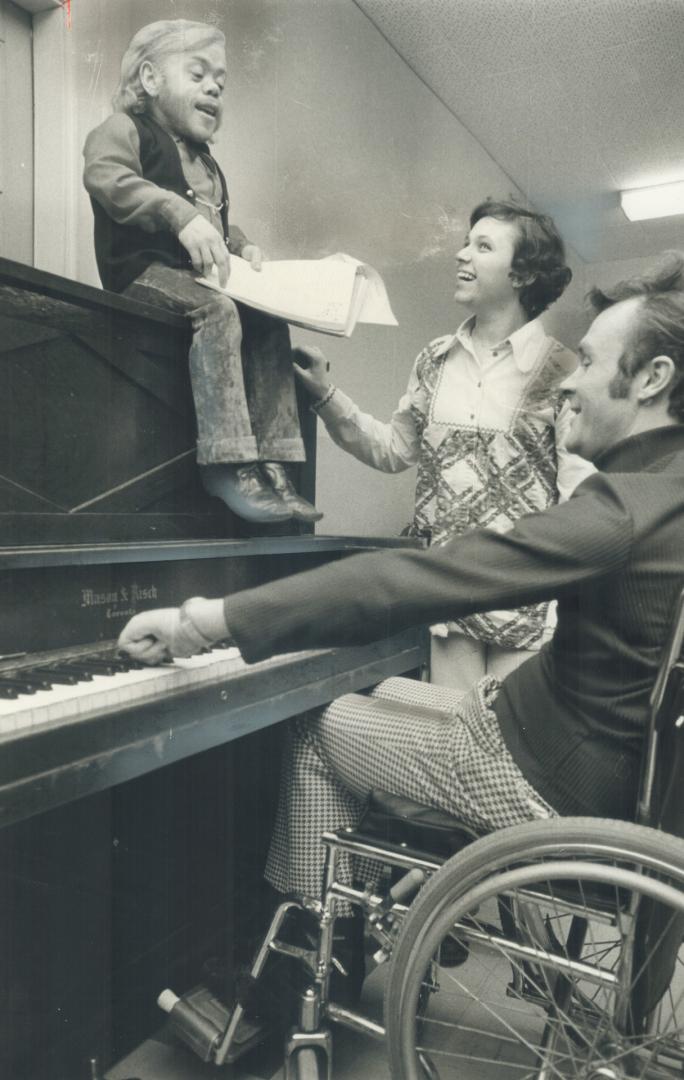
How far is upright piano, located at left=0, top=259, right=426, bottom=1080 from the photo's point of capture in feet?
3.57

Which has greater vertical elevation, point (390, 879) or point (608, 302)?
point (608, 302)

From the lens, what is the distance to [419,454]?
2.09m

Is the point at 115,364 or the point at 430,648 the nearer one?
the point at 115,364

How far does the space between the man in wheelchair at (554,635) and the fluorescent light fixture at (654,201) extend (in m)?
0.82

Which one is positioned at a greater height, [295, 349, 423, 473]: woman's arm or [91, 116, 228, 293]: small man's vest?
[91, 116, 228, 293]: small man's vest

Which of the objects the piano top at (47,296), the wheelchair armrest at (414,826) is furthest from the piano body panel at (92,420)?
the wheelchair armrest at (414,826)

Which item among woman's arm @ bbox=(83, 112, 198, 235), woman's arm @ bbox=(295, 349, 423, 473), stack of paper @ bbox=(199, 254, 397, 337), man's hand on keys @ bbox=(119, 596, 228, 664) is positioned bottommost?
man's hand on keys @ bbox=(119, 596, 228, 664)

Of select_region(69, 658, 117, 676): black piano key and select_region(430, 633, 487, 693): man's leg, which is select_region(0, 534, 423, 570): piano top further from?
select_region(430, 633, 487, 693): man's leg

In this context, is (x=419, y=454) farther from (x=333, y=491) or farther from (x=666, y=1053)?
(x=666, y=1053)

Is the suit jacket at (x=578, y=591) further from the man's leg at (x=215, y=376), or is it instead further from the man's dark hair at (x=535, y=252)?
the man's dark hair at (x=535, y=252)

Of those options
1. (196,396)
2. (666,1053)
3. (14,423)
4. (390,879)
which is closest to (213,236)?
(196,396)

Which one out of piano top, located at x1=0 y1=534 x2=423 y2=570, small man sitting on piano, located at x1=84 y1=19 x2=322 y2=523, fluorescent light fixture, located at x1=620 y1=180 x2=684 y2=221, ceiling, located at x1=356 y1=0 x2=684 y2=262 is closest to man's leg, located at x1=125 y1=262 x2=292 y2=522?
small man sitting on piano, located at x1=84 y1=19 x2=322 y2=523

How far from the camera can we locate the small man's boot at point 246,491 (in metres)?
1.54

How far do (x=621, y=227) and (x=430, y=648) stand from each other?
1117mm
